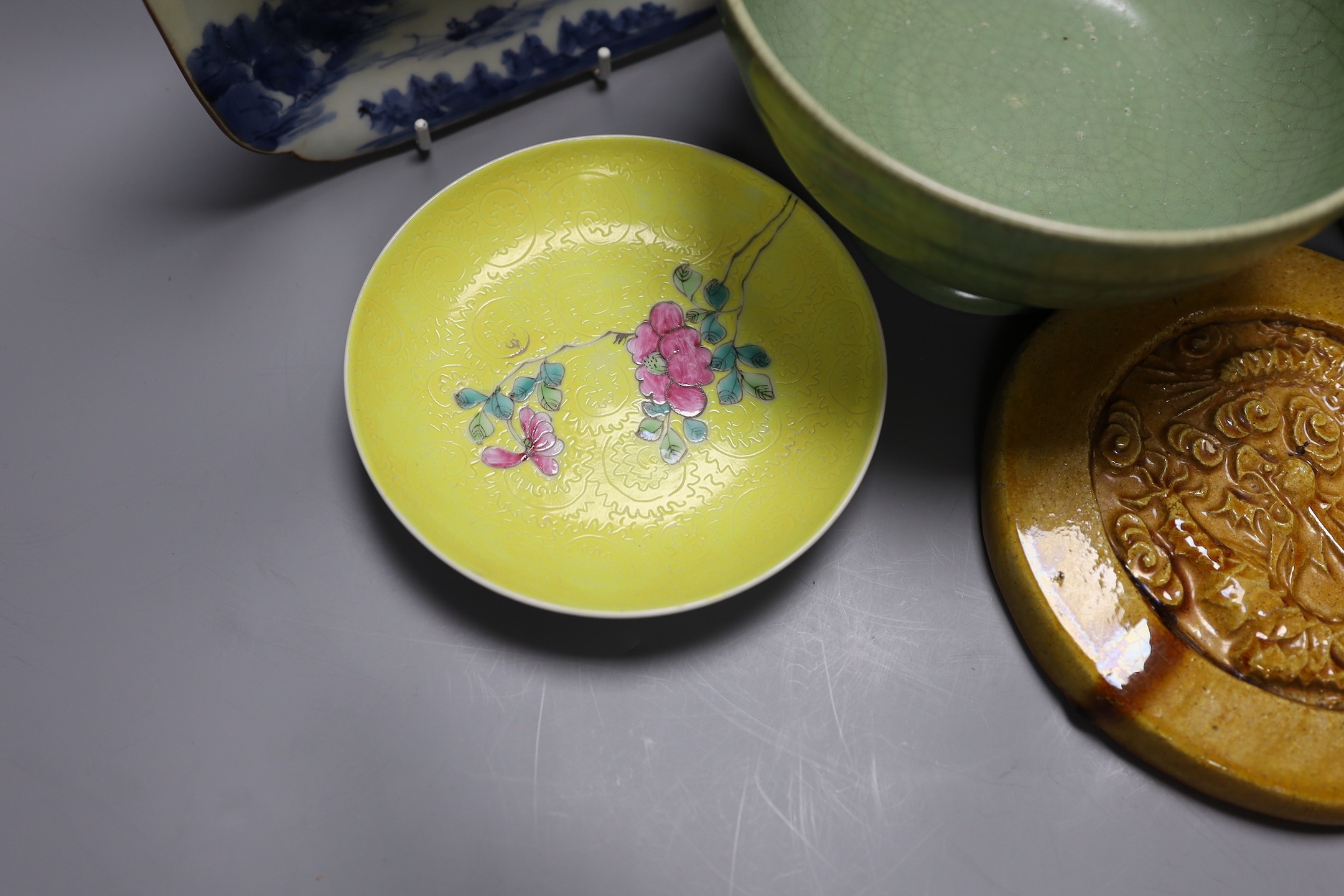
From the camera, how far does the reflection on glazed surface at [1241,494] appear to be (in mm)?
693

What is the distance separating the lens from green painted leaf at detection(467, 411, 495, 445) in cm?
78

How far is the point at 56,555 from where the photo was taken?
0.78m

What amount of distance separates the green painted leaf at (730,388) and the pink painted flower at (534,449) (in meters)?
0.14

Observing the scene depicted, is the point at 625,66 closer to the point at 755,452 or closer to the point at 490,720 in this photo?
the point at 755,452

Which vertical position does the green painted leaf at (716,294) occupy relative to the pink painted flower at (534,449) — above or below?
above

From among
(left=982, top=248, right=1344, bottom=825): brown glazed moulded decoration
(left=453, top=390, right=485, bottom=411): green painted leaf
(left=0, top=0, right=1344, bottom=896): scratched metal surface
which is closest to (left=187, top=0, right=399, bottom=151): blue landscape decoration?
(left=0, top=0, right=1344, bottom=896): scratched metal surface

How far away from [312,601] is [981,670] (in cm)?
53

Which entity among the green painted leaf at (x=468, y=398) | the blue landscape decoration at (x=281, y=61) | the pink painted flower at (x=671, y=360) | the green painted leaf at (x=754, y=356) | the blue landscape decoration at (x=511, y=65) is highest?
the blue landscape decoration at (x=281, y=61)

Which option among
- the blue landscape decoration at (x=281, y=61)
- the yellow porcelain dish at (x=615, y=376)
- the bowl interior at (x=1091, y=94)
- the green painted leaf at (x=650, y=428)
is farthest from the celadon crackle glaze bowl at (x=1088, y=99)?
the blue landscape decoration at (x=281, y=61)

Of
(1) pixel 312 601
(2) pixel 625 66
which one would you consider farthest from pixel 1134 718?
(2) pixel 625 66

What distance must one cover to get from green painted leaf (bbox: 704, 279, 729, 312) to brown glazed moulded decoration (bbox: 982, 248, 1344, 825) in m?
0.25

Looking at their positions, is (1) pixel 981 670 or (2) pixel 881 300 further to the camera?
(2) pixel 881 300

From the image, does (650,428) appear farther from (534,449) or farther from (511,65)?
(511,65)

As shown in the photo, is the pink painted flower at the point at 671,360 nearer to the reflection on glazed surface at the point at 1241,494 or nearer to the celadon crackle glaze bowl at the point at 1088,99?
the celadon crackle glaze bowl at the point at 1088,99
